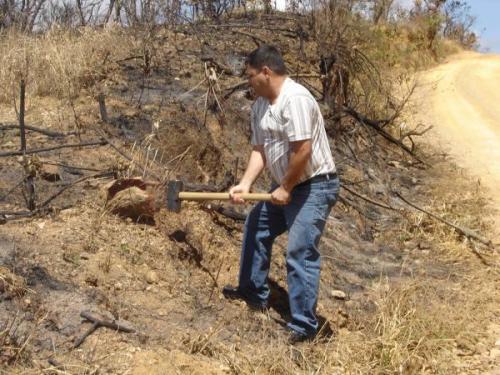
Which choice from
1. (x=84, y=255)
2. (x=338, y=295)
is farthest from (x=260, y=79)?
(x=338, y=295)

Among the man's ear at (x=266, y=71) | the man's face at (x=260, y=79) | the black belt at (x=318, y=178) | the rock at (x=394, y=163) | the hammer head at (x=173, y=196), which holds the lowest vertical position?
the rock at (x=394, y=163)

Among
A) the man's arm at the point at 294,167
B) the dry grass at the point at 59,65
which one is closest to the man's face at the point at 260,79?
the man's arm at the point at 294,167

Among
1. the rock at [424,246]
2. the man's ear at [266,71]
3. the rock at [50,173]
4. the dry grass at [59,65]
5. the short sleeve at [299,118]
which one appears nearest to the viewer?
the short sleeve at [299,118]

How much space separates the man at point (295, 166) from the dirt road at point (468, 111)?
11.3ft

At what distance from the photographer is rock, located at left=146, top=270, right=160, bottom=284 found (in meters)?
4.25

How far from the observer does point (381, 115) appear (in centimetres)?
1009

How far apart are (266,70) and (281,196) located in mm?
667

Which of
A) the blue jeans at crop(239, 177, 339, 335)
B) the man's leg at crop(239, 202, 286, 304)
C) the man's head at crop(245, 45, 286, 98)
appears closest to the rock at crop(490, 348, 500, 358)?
the blue jeans at crop(239, 177, 339, 335)

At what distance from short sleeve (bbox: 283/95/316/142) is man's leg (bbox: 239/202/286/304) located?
2.10ft

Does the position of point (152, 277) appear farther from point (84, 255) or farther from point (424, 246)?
point (424, 246)

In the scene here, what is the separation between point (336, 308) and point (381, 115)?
5.73 m

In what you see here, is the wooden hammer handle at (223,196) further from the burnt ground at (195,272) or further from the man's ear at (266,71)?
the man's ear at (266,71)

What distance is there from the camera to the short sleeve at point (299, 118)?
3.79 meters

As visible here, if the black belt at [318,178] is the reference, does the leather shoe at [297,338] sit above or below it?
below
